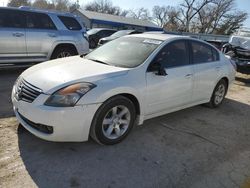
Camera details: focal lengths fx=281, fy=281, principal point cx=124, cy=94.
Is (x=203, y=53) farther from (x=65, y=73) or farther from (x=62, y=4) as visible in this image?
(x=62, y=4)

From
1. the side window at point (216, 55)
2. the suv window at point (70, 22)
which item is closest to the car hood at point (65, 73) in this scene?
the side window at point (216, 55)

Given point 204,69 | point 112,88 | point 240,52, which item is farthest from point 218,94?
point 240,52

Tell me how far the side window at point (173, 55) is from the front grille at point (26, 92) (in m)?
1.90

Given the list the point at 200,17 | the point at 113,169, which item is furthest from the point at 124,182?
the point at 200,17

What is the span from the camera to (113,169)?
3447mm

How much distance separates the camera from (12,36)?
295 inches

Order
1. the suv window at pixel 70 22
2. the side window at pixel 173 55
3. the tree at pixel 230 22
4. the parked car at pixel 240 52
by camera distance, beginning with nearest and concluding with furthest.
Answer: the side window at pixel 173 55 → the suv window at pixel 70 22 → the parked car at pixel 240 52 → the tree at pixel 230 22

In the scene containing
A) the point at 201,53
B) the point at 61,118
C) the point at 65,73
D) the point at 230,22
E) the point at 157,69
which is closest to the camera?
the point at 61,118

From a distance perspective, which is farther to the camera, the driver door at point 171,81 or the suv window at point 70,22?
the suv window at point 70,22

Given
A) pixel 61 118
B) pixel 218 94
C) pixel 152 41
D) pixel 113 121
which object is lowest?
pixel 218 94

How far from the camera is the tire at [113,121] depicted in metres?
3.72

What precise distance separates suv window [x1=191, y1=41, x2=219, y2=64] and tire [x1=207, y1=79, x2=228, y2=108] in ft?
1.95

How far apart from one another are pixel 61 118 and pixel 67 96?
0.28 m

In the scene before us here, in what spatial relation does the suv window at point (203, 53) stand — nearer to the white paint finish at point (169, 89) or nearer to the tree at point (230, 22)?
the white paint finish at point (169, 89)
